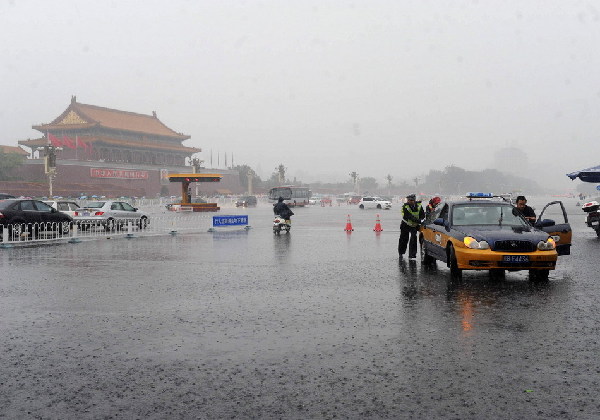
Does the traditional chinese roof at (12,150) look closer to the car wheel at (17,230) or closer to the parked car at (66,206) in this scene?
the parked car at (66,206)

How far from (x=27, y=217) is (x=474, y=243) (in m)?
15.3

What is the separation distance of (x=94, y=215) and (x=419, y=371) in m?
Answer: 21.4

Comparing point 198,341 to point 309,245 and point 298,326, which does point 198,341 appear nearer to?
point 298,326

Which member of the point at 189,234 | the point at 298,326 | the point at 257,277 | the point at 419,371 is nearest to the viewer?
the point at 419,371

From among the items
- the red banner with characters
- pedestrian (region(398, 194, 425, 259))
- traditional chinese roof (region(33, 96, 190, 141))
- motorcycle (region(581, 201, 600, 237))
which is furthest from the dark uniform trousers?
traditional chinese roof (region(33, 96, 190, 141))

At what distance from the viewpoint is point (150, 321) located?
7074 millimetres

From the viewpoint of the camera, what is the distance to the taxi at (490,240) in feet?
32.7

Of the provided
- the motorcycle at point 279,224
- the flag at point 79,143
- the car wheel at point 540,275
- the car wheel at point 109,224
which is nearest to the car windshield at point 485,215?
the car wheel at point 540,275

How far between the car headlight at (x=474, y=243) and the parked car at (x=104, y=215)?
1605 centimetres

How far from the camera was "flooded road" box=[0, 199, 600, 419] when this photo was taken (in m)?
4.23

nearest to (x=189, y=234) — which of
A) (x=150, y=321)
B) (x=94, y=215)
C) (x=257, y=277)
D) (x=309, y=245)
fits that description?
(x=94, y=215)

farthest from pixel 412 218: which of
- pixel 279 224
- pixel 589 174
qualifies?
pixel 589 174

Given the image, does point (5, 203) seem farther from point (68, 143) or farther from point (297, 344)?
point (68, 143)

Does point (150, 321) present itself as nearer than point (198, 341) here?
No
